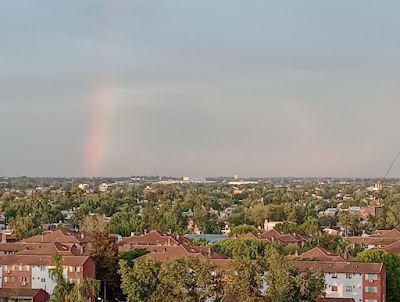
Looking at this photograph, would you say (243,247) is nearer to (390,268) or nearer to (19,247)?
(390,268)

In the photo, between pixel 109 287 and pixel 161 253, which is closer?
pixel 109 287

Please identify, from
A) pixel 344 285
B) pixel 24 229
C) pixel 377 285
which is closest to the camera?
pixel 377 285

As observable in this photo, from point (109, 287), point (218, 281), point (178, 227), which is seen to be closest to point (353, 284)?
point (218, 281)

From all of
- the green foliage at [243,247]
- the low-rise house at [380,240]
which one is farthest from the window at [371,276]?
the low-rise house at [380,240]

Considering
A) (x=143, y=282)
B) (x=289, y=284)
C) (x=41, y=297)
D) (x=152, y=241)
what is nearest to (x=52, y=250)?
(x=41, y=297)

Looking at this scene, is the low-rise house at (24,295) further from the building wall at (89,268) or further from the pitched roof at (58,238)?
the pitched roof at (58,238)

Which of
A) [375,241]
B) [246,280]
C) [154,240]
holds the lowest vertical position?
[375,241]

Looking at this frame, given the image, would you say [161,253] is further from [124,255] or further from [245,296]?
[245,296]
